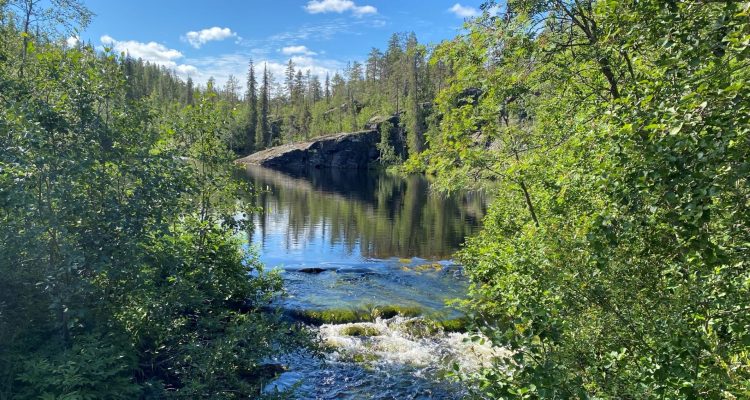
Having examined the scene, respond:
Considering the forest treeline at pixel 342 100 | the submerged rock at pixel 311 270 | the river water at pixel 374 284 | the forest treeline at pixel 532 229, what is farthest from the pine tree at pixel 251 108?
the forest treeline at pixel 532 229

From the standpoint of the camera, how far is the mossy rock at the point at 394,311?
51.9 ft

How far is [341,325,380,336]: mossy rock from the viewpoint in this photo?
1423 cm

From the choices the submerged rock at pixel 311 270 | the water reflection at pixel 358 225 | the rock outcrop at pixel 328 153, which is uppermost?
the rock outcrop at pixel 328 153

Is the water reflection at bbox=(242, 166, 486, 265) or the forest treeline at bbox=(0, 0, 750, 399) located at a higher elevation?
the forest treeline at bbox=(0, 0, 750, 399)

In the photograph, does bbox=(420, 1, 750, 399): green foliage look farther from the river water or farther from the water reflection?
the water reflection

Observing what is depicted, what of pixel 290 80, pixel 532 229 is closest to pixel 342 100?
pixel 290 80

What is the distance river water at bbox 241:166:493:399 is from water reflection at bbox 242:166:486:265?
82 millimetres

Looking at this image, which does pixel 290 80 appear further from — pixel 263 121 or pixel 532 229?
pixel 532 229

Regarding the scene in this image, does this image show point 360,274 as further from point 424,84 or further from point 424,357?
point 424,84

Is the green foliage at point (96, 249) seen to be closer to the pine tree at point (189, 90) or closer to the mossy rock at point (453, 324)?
the mossy rock at point (453, 324)

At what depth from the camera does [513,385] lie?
4.30 meters

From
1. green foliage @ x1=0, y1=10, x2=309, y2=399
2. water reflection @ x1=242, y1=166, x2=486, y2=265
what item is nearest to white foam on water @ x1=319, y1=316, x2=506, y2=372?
green foliage @ x1=0, y1=10, x2=309, y2=399

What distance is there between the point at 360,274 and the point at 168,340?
46.5 feet

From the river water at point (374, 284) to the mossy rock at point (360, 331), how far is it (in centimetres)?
3
